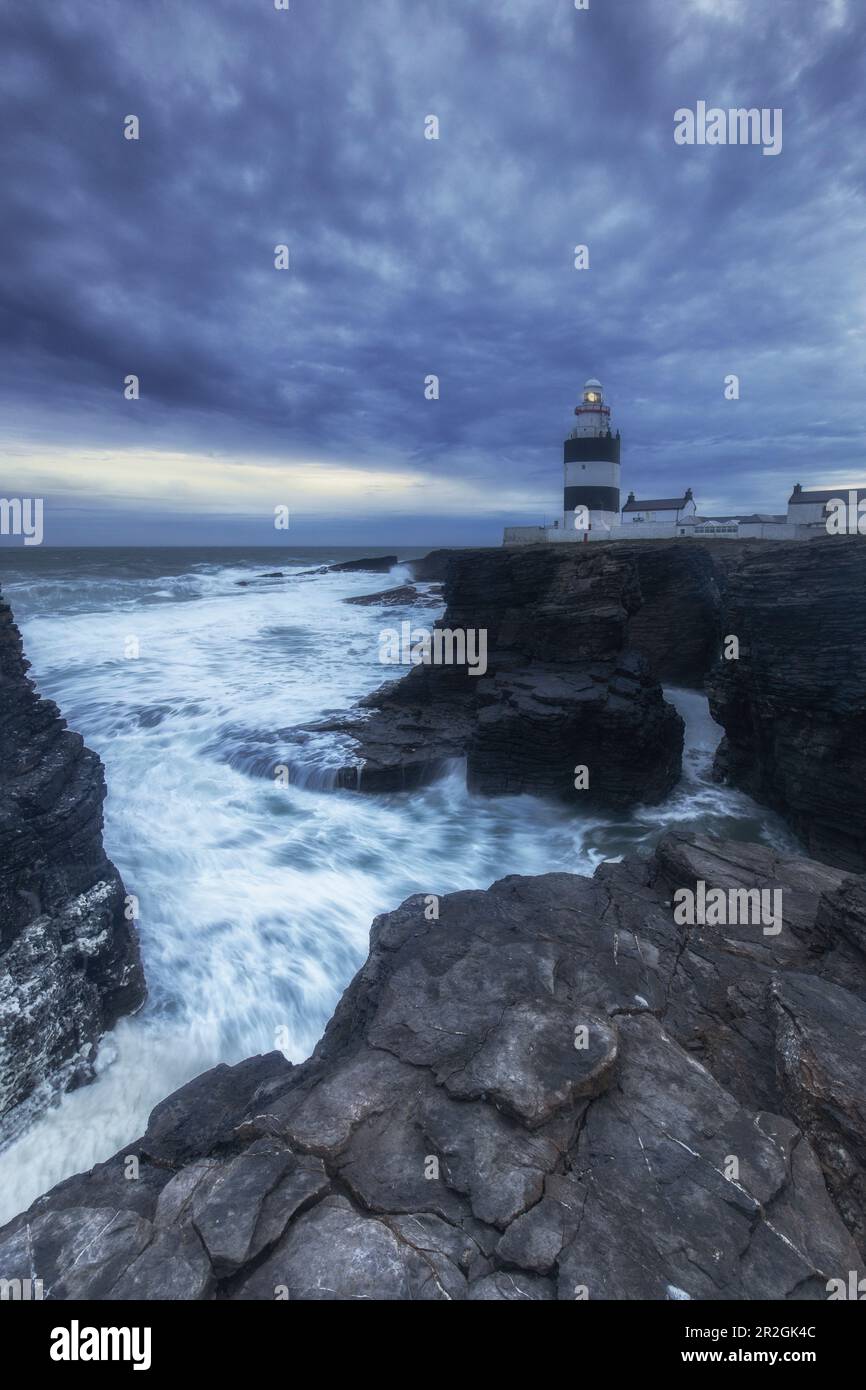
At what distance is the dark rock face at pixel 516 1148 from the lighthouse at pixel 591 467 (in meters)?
37.3

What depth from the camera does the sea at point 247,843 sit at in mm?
7297

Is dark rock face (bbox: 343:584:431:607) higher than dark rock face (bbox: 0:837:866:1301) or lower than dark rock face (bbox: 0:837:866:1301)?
higher

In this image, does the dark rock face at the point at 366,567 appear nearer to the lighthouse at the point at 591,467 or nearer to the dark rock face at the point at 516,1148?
the lighthouse at the point at 591,467

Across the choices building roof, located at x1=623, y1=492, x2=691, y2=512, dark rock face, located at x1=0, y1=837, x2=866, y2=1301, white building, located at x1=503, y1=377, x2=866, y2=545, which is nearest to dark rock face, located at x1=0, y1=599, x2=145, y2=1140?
dark rock face, located at x1=0, y1=837, x2=866, y2=1301

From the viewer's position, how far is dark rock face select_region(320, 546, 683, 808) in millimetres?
14883

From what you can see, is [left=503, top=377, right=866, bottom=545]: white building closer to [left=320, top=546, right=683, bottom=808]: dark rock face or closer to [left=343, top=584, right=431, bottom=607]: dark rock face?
[left=343, top=584, right=431, bottom=607]: dark rock face

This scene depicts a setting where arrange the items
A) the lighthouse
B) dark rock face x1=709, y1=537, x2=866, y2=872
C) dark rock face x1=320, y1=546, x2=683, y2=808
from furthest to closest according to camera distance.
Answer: the lighthouse < dark rock face x1=320, y1=546, x2=683, y2=808 < dark rock face x1=709, y1=537, x2=866, y2=872

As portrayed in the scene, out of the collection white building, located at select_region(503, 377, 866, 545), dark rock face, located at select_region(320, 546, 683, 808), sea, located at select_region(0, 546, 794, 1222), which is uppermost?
white building, located at select_region(503, 377, 866, 545)

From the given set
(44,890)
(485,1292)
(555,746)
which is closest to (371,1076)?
(485,1292)

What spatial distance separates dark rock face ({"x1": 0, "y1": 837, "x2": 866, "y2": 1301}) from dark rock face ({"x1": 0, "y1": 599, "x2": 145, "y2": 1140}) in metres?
1.93

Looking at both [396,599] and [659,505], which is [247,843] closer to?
[396,599]

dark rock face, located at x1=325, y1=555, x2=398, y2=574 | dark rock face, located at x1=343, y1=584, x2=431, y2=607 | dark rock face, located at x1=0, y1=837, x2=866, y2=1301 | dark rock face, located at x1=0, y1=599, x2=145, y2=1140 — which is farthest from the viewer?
dark rock face, located at x1=325, y1=555, x2=398, y2=574
